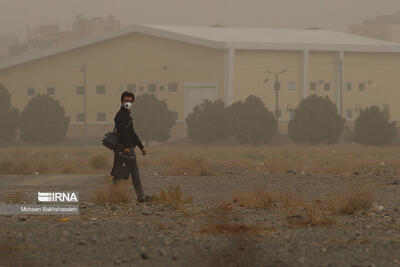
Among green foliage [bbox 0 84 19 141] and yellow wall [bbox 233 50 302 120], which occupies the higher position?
yellow wall [bbox 233 50 302 120]

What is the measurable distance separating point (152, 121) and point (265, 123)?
8.23 meters

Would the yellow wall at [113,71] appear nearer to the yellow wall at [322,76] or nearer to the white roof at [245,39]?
the white roof at [245,39]

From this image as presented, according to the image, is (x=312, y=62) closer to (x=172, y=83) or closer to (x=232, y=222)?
(x=172, y=83)

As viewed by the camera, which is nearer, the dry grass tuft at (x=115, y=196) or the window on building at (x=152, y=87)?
the dry grass tuft at (x=115, y=196)

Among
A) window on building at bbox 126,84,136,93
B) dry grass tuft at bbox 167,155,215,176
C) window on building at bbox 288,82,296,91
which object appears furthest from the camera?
→ window on building at bbox 126,84,136,93

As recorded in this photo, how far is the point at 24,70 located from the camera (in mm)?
94062

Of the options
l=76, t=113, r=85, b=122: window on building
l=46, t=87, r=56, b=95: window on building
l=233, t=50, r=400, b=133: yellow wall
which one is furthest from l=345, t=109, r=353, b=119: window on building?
l=46, t=87, r=56, b=95: window on building

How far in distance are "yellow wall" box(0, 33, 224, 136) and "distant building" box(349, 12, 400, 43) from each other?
333 ft

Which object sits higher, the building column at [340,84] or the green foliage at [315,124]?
the building column at [340,84]

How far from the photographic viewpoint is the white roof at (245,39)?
8694cm

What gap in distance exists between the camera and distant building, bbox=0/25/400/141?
88.1 meters

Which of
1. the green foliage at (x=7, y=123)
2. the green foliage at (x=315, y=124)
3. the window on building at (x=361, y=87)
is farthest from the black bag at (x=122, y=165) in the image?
the window on building at (x=361, y=87)

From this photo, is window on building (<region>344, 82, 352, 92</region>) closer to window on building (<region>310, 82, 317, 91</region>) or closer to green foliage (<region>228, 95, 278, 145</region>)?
window on building (<region>310, 82, 317, 91</region>)

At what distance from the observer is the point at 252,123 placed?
70.0m
